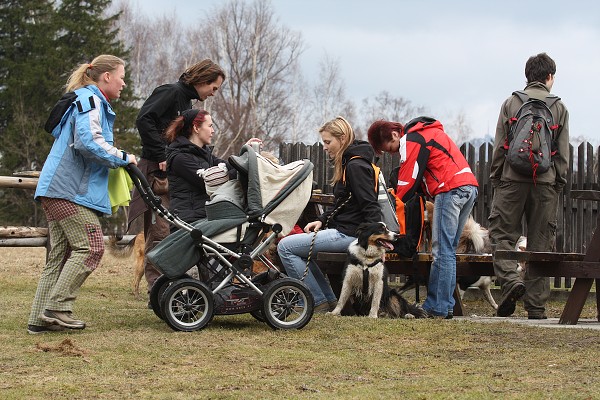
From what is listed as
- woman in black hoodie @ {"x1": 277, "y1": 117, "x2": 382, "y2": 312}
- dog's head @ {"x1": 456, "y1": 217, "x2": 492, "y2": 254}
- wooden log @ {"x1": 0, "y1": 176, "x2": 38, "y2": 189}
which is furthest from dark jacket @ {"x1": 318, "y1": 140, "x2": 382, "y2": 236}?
wooden log @ {"x1": 0, "y1": 176, "x2": 38, "y2": 189}

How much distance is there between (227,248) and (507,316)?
338 cm

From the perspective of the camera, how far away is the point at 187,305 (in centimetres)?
718

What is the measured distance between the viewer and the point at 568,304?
821cm

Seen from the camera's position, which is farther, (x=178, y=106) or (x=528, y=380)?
(x=178, y=106)

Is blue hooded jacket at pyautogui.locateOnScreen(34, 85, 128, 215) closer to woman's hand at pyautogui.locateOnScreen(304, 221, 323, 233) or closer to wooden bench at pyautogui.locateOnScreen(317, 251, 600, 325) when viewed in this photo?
woman's hand at pyautogui.locateOnScreen(304, 221, 323, 233)

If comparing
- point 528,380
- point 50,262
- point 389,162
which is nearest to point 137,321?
point 50,262

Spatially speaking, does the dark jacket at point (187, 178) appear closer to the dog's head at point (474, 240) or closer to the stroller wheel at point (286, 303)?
the stroller wheel at point (286, 303)

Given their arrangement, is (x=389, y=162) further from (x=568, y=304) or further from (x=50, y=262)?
(x=50, y=262)

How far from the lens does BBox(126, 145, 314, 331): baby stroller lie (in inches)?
283

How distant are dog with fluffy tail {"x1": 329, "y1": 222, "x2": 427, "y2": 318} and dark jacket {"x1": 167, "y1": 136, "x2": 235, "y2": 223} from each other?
4.52 ft

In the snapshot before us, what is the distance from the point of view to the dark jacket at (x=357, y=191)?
8.36 meters

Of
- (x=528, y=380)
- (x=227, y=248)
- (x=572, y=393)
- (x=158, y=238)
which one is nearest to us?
(x=572, y=393)

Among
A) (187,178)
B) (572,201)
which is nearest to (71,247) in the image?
(187,178)

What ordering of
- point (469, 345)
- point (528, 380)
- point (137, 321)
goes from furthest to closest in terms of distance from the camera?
1. point (137, 321)
2. point (469, 345)
3. point (528, 380)
